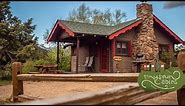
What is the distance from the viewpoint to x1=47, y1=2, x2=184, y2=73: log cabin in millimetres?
19516

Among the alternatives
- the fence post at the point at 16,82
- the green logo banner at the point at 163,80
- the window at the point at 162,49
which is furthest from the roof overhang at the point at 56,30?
the green logo banner at the point at 163,80

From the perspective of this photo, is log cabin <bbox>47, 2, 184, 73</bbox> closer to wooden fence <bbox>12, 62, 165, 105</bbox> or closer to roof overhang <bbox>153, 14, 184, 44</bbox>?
roof overhang <bbox>153, 14, 184, 44</bbox>

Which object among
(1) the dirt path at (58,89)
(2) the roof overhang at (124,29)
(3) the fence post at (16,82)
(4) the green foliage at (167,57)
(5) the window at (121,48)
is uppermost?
(2) the roof overhang at (124,29)

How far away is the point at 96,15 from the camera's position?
4812 cm

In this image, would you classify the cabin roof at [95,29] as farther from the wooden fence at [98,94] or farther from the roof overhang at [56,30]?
the wooden fence at [98,94]

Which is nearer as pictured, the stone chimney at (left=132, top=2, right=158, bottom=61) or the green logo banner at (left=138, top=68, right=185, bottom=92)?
the green logo banner at (left=138, top=68, right=185, bottom=92)

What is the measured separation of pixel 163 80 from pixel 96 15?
42967 millimetres

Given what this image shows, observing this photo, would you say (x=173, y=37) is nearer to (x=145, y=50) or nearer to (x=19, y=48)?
(x=145, y=50)

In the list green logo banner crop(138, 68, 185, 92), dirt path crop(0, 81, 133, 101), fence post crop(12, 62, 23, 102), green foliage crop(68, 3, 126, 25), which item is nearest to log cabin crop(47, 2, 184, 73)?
dirt path crop(0, 81, 133, 101)

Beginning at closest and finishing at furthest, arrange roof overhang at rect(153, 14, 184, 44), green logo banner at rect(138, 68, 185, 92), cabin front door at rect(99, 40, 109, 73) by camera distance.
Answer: green logo banner at rect(138, 68, 185, 92), cabin front door at rect(99, 40, 109, 73), roof overhang at rect(153, 14, 184, 44)

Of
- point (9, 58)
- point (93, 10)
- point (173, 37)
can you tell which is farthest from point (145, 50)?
point (93, 10)

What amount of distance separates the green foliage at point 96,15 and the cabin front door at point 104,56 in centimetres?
2545

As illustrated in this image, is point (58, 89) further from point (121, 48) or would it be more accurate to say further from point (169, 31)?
point (169, 31)

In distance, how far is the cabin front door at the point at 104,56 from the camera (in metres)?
20.8
